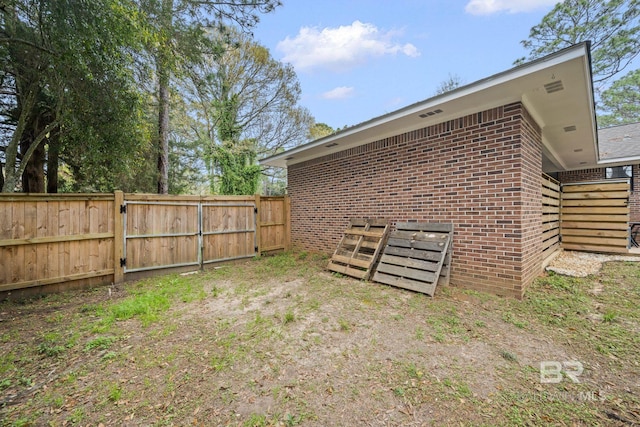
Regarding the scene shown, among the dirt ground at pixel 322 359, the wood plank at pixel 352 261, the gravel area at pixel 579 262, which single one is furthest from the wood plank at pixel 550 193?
the wood plank at pixel 352 261

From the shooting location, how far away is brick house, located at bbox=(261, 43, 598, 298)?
11.2 feet

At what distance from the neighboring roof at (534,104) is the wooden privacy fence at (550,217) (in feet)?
3.07

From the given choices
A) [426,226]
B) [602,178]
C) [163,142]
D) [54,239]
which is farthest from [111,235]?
[602,178]

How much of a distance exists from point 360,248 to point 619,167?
1031cm

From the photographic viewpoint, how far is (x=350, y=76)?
14.4m

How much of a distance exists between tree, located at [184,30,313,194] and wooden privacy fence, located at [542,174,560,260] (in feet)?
30.6

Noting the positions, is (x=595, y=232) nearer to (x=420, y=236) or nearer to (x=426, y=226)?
(x=426, y=226)

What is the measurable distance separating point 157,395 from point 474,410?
7.46 ft

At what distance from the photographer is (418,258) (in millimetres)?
4180

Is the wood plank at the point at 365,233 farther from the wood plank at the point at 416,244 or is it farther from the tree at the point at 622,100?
→ the tree at the point at 622,100

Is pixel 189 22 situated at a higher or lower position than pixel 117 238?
higher

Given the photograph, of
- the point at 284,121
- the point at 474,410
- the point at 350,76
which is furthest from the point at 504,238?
the point at 350,76

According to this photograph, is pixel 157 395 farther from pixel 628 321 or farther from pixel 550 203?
pixel 550 203

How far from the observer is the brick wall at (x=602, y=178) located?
8.02 metres
